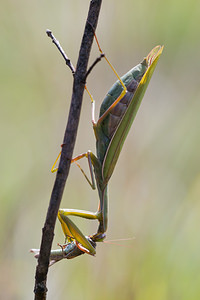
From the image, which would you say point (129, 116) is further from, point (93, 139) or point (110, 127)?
point (93, 139)

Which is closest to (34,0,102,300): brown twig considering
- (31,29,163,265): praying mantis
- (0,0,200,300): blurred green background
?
(31,29,163,265): praying mantis

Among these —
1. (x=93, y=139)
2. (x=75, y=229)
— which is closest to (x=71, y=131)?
(x=75, y=229)

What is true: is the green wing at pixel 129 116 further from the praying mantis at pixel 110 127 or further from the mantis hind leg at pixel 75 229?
Answer: the mantis hind leg at pixel 75 229

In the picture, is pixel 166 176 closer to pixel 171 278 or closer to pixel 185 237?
pixel 185 237

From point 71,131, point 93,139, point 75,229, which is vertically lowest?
point 75,229

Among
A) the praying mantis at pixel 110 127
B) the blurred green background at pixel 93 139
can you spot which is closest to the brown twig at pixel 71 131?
the praying mantis at pixel 110 127

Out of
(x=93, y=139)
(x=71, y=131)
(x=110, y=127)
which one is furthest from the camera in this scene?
(x=93, y=139)

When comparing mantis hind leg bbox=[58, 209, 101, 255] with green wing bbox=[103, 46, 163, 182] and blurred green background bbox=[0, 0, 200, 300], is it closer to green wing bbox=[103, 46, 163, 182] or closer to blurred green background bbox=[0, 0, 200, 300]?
green wing bbox=[103, 46, 163, 182]
